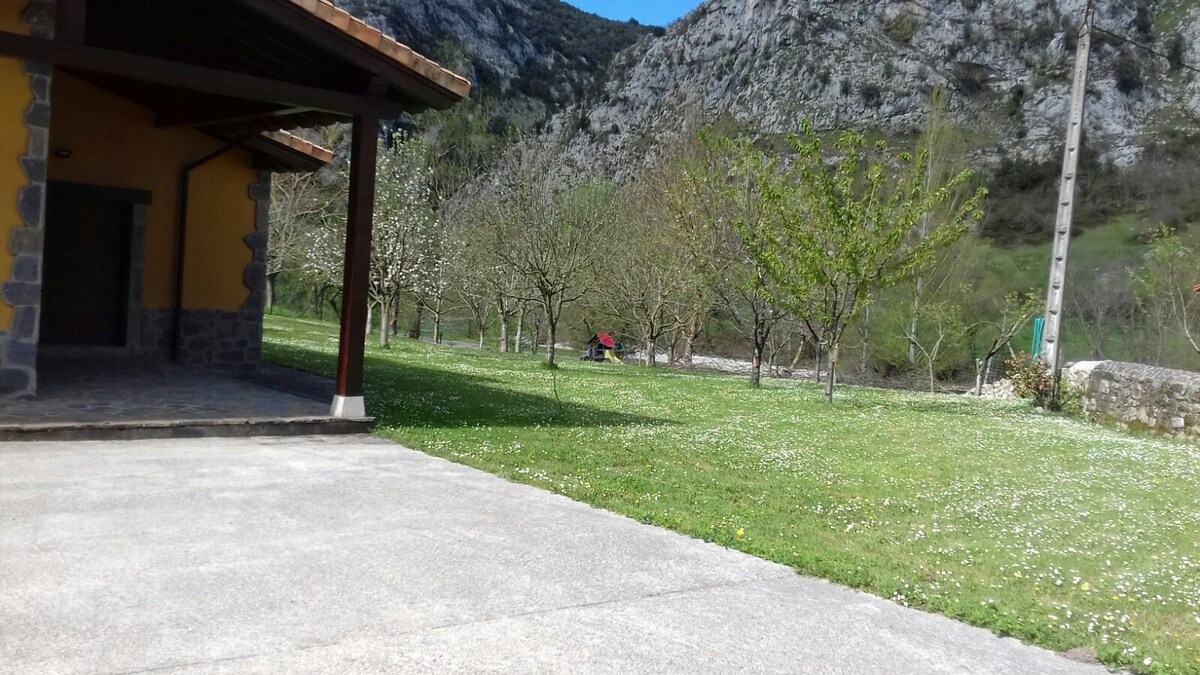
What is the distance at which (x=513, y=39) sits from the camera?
92125mm

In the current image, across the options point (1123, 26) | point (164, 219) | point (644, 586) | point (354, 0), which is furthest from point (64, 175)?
point (1123, 26)

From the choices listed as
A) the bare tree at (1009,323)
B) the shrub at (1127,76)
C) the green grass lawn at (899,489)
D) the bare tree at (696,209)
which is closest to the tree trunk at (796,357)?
the bare tree at (1009,323)

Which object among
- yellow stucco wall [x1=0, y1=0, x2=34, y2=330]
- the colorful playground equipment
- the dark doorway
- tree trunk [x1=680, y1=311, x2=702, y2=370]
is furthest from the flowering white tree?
yellow stucco wall [x1=0, y1=0, x2=34, y2=330]

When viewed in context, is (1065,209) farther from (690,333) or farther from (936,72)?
(936,72)

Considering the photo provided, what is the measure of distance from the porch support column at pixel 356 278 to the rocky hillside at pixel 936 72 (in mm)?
55421

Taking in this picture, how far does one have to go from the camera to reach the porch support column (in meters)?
9.94

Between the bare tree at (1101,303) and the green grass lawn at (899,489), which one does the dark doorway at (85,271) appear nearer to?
the green grass lawn at (899,489)

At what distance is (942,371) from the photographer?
3997cm

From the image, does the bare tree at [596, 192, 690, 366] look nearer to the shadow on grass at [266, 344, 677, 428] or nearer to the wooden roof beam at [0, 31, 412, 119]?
the shadow on grass at [266, 344, 677, 428]

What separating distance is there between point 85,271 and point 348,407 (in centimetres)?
646

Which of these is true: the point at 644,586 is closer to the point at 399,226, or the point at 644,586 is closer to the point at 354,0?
the point at 399,226

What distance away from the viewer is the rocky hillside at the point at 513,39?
81.5 m

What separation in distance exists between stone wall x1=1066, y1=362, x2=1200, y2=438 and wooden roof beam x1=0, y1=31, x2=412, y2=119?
529 inches

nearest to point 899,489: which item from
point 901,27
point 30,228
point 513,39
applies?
point 30,228
